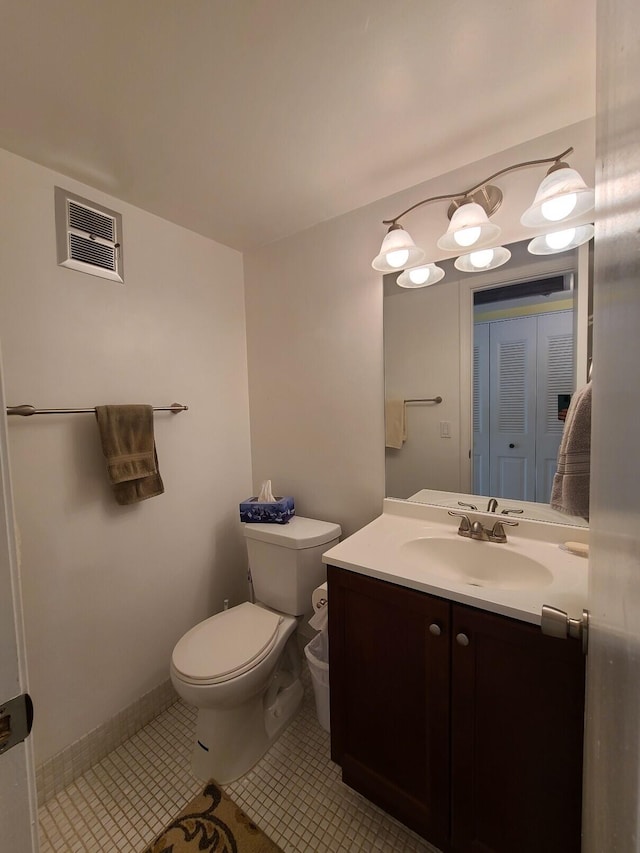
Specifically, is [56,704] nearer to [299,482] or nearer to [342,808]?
[342,808]

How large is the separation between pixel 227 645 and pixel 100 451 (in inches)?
36.9

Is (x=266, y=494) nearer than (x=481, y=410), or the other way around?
(x=481, y=410)

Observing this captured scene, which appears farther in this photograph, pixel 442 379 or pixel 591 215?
pixel 442 379

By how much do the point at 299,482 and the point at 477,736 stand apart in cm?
122

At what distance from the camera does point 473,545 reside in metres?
1.23

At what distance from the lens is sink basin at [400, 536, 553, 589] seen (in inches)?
43.4

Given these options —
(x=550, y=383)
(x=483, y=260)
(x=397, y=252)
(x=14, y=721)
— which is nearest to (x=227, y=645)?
(x=14, y=721)

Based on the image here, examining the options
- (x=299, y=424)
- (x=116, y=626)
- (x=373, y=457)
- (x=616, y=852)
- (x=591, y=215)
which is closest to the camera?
(x=616, y=852)

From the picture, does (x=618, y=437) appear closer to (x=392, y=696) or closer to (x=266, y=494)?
(x=392, y=696)

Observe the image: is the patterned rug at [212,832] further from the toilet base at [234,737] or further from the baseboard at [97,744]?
the baseboard at [97,744]

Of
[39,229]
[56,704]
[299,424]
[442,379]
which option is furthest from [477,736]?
[39,229]

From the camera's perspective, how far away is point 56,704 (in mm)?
1280

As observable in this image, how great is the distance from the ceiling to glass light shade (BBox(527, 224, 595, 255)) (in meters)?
0.35

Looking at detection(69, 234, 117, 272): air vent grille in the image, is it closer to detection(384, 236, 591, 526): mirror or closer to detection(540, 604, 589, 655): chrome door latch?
detection(384, 236, 591, 526): mirror
